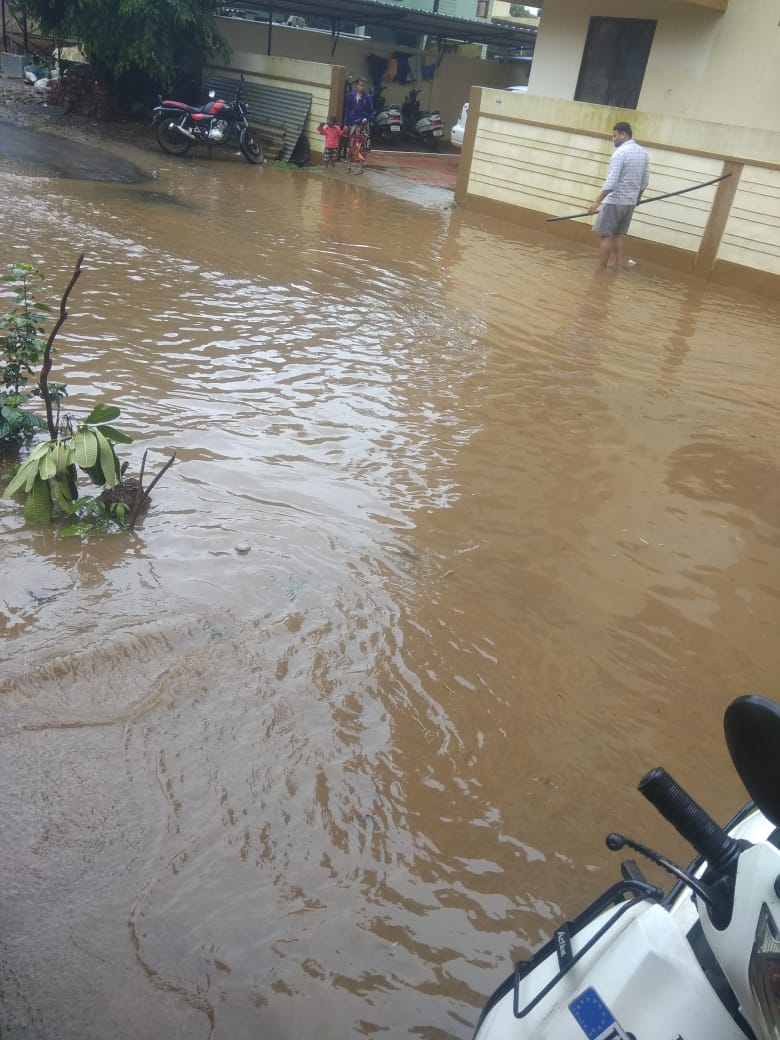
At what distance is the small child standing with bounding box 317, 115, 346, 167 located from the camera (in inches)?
679

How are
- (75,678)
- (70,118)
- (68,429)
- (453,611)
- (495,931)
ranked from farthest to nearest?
1. (70,118)
2. (68,429)
3. (453,611)
4. (75,678)
5. (495,931)

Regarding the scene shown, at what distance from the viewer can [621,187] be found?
422 inches

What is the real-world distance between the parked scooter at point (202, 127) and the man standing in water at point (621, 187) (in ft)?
27.6

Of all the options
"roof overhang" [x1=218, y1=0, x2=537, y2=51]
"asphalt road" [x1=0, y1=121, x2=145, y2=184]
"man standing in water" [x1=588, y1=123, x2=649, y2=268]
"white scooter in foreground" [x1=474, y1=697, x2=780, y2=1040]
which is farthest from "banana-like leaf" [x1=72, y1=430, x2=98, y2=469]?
"roof overhang" [x1=218, y1=0, x2=537, y2=51]

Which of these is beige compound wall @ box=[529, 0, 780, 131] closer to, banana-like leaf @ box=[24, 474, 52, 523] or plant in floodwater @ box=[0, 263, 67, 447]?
plant in floodwater @ box=[0, 263, 67, 447]

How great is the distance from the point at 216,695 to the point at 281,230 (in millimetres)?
9037

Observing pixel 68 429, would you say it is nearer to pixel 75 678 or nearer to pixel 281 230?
pixel 75 678

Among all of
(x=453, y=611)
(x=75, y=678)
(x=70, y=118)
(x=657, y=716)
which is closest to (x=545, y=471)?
(x=453, y=611)

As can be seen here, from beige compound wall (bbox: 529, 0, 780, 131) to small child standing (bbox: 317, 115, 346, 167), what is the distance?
15.5 ft

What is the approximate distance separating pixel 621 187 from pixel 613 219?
38cm

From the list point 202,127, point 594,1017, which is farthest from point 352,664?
point 202,127

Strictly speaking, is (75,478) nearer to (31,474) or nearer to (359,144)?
(31,474)

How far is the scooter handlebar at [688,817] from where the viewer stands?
1229 millimetres

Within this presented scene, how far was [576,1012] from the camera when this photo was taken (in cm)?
129
